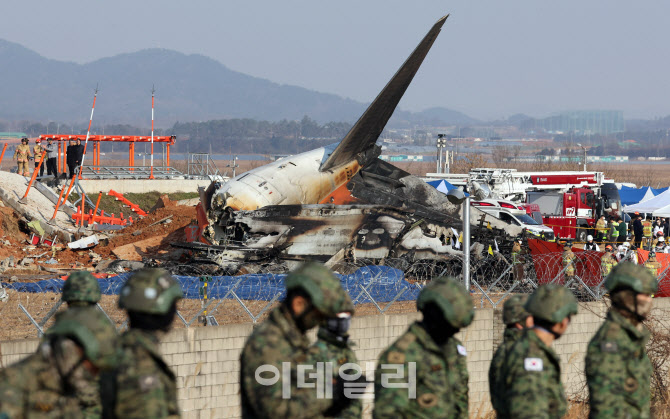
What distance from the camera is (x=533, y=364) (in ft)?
20.7

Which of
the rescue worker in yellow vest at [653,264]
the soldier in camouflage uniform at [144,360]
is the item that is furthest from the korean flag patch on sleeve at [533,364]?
the rescue worker in yellow vest at [653,264]

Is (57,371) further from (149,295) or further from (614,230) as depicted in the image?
(614,230)

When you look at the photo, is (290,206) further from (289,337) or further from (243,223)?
(289,337)

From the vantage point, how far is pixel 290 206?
23.7 m

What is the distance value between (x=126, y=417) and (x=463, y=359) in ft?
8.92

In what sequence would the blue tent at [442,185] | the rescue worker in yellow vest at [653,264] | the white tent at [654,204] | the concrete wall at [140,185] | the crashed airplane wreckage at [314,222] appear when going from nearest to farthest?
the rescue worker in yellow vest at [653,264]
the crashed airplane wreckage at [314,222]
the white tent at [654,204]
the concrete wall at [140,185]
the blue tent at [442,185]

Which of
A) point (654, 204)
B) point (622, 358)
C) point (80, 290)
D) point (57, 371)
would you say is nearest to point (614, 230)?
point (654, 204)

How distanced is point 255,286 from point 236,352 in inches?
264

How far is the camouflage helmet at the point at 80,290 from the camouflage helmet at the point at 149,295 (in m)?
1.65

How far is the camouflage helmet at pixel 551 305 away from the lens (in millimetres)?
6496

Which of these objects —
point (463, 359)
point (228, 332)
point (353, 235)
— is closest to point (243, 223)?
point (353, 235)

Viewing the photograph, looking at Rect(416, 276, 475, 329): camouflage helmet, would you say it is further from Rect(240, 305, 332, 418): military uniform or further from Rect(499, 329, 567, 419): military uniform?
Rect(240, 305, 332, 418): military uniform

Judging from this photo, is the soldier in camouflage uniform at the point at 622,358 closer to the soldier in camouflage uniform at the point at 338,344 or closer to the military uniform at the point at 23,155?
the soldier in camouflage uniform at the point at 338,344

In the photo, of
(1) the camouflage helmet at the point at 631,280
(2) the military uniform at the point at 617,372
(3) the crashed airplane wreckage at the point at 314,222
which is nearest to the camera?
(2) the military uniform at the point at 617,372
